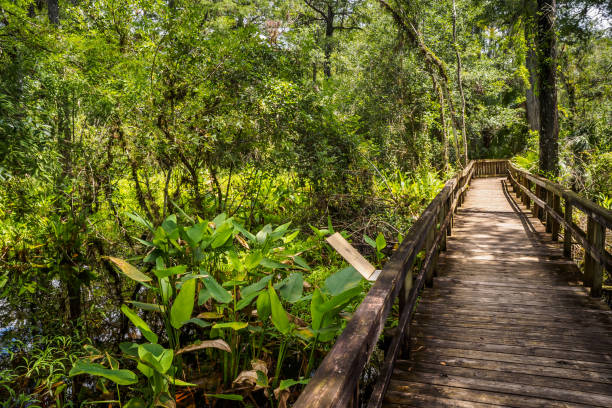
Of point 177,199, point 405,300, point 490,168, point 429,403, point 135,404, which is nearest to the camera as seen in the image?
point 429,403

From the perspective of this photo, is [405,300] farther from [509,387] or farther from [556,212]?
[556,212]

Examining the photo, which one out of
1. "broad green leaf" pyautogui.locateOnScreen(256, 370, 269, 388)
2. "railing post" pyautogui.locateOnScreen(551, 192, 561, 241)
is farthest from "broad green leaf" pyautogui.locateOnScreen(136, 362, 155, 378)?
"railing post" pyautogui.locateOnScreen(551, 192, 561, 241)

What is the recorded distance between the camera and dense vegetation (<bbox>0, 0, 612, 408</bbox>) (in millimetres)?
3799

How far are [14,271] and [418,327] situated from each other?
6.29 metres

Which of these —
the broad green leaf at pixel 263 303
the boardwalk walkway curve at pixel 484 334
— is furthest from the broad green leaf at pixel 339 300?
the broad green leaf at pixel 263 303

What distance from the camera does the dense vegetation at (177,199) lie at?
3.80 m

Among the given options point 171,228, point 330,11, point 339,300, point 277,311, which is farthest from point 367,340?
point 330,11

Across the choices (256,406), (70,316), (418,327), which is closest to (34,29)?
(70,316)

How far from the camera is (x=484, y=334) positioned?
141 inches

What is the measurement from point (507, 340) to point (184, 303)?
280cm

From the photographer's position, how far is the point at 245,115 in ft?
24.2

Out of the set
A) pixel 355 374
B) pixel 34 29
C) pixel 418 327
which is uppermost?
pixel 34 29

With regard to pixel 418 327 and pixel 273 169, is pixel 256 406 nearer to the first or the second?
pixel 418 327

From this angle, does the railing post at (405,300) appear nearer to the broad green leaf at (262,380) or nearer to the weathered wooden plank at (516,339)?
the weathered wooden plank at (516,339)
